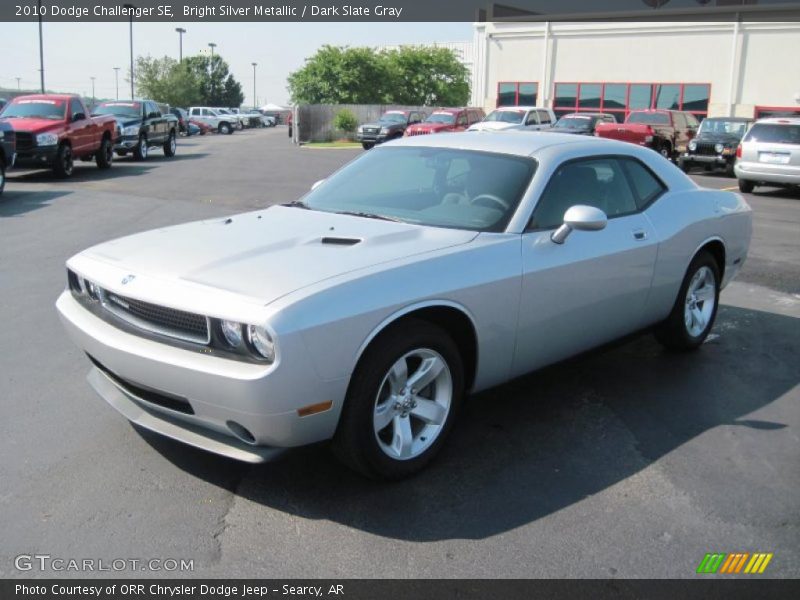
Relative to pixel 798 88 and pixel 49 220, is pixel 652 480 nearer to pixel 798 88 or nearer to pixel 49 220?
pixel 49 220

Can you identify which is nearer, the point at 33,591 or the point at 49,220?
the point at 33,591

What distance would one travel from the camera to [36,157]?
1750 cm

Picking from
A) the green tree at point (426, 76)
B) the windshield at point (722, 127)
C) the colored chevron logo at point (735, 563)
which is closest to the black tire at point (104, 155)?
the windshield at point (722, 127)

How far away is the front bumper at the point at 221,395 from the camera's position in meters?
3.28

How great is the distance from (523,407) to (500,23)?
37950mm

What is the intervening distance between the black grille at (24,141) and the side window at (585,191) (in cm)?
1547

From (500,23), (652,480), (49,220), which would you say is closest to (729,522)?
(652,480)

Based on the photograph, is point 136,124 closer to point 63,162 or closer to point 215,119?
point 63,162

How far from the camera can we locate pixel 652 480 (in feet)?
13.0

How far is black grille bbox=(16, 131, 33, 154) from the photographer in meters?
17.3

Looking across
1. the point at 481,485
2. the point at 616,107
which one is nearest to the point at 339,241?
the point at 481,485

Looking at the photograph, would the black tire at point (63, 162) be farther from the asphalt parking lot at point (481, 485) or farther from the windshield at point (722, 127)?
the windshield at point (722, 127)

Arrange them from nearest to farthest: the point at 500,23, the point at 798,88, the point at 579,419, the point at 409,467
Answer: the point at 409,467
the point at 579,419
the point at 798,88
the point at 500,23

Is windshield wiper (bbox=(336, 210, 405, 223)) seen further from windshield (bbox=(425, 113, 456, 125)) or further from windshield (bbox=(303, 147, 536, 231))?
windshield (bbox=(425, 113, 456, 125))
